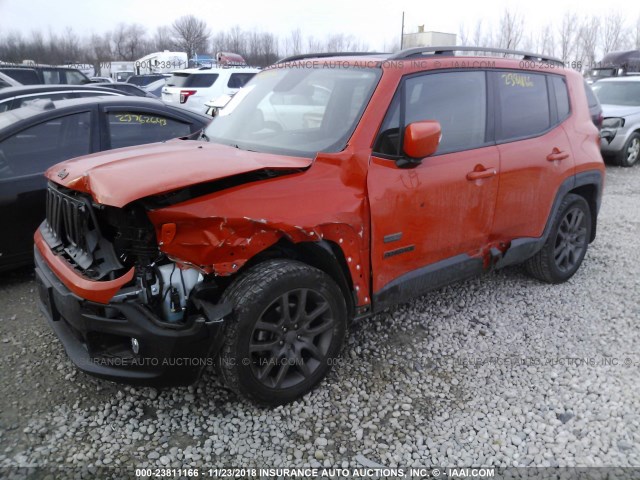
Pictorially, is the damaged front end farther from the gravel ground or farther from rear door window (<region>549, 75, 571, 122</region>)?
rear door window (<region>549, 75, 571, 122</region>)

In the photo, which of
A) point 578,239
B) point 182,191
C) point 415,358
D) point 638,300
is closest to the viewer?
point 182,191

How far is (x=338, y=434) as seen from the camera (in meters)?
2.64

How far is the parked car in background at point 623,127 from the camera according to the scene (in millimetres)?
10016

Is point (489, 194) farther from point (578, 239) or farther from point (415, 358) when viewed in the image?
point (578, 239)

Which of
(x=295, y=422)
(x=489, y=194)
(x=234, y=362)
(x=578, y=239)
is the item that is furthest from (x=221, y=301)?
(x=578, y=239)

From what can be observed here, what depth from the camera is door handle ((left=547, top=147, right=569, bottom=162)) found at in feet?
12.7

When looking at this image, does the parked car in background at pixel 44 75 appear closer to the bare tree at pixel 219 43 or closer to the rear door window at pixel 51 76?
the rear door window at pixel 51 76

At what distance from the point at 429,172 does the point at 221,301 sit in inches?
58.3

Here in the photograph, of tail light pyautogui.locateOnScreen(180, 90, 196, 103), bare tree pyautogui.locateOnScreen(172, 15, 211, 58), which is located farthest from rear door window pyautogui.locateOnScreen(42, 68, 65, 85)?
bare tree pyautogui.locateOnScreen(172, 15, 211, 58)

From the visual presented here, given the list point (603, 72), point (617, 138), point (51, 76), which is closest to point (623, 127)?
point (617, 138)

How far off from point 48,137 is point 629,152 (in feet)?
34.6

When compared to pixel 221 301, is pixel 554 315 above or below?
below

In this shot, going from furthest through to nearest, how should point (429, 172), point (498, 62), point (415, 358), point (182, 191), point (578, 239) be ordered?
1. point (578, 239)
2. point (498, 62)
3. point (415, 358)
4. point (429, 172)
5. point (182, 191)

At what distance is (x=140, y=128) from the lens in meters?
4.87
